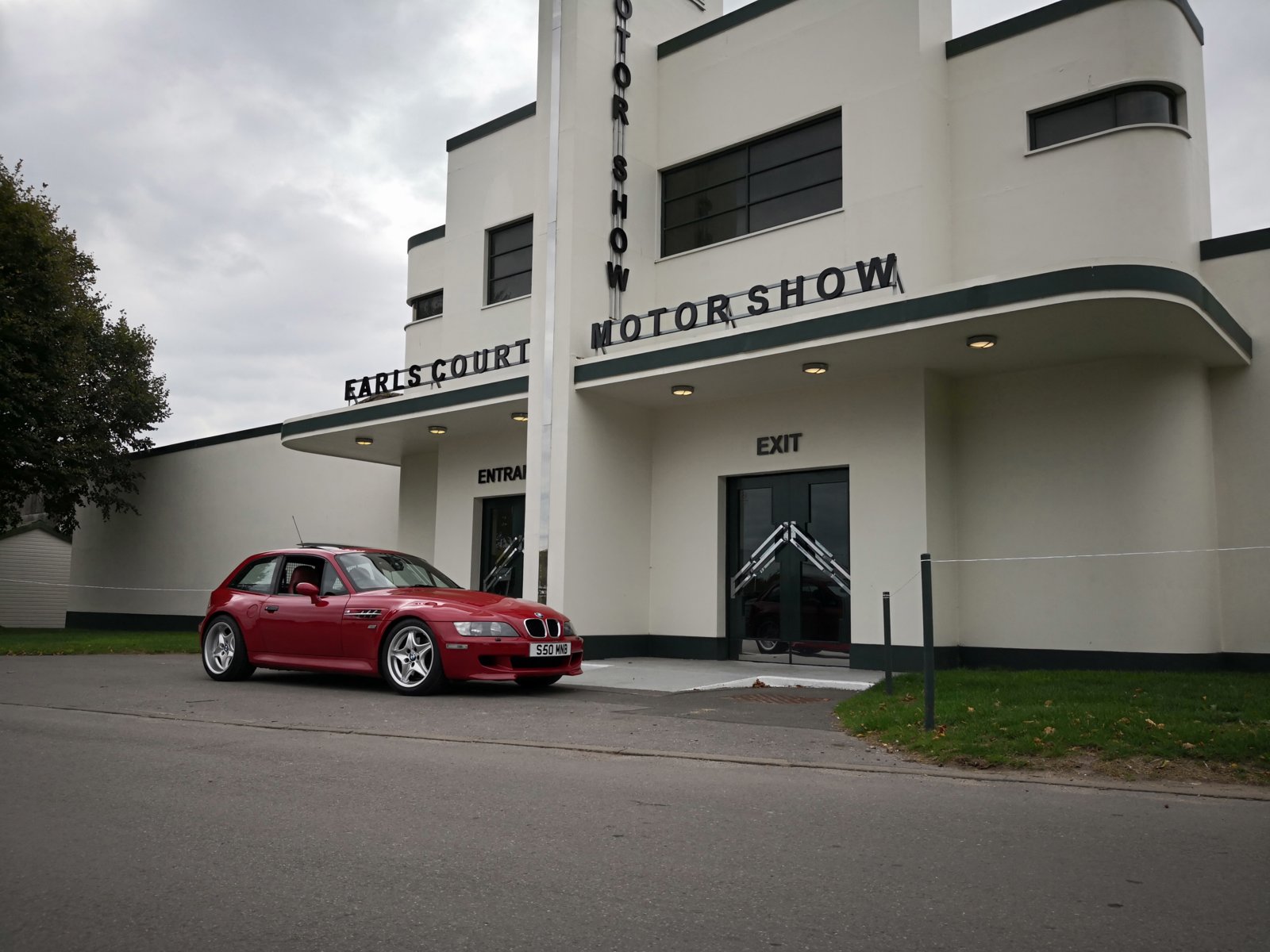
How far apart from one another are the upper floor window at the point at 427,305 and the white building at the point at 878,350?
3.65m

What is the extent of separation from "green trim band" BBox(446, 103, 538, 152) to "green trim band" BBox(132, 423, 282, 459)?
326 inches

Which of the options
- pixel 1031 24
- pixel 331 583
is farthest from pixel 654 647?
pixel 1031 24

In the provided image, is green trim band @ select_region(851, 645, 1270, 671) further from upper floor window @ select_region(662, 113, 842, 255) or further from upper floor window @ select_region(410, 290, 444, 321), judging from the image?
upper floor window @ select_region(410, 290, 444, 321)

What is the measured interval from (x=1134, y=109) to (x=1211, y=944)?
12298 millimetres

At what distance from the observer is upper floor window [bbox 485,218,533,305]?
19.6m

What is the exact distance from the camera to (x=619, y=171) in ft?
55.6

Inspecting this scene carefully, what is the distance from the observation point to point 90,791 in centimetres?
591

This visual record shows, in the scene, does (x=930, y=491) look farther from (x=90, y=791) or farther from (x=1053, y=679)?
(x=90, y=791)

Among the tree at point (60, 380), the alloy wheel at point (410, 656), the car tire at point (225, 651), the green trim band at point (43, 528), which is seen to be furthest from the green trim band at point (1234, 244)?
the green trim band at point (43, 528)

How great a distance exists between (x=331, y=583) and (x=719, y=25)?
11115 mm

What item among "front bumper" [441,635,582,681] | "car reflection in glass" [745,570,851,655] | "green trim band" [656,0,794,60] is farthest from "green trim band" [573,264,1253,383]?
"green trim band" [656,0,794,60]

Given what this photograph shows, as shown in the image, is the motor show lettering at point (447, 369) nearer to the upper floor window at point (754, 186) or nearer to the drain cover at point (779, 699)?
the upper floor window at point (754, 186)

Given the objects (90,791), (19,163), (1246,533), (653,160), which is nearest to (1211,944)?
(90,791)

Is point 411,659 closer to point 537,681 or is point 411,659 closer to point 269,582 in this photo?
point 537,681
